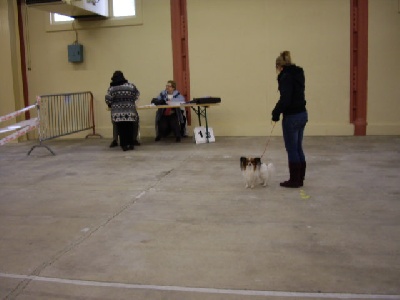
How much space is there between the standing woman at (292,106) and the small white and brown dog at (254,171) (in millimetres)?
297

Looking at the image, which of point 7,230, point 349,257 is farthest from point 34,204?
point 349,257

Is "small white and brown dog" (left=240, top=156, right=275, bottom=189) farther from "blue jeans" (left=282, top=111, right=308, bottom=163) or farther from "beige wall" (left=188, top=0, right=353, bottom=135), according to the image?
"beige wall" (left=188, top=0, right=353, bottom=135)

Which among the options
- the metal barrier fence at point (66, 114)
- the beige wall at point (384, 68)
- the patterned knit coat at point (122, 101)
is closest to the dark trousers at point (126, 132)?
the patterned knit coat at point (122, 101)

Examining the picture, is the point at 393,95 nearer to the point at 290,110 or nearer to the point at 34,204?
the point at 290,110

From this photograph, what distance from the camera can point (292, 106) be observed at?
4.99 metres

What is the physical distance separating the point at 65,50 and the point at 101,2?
5.03 feet

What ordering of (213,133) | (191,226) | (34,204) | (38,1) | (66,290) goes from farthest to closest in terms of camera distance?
(213,133) < (38,1) < (34,204) < (191,226) < (66,290)

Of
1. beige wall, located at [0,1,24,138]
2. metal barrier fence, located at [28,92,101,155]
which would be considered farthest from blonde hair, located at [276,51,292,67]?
beige wall, located at [0,1,24,138]

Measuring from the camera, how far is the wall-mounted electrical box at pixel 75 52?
10.5m

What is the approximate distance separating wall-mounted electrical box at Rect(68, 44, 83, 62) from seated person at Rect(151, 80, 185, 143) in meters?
2.25

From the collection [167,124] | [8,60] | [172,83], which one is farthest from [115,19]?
[167,124]

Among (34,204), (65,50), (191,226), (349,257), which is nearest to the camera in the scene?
(349,257)

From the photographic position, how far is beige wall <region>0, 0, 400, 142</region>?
382 inches

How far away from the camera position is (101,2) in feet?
32.9
